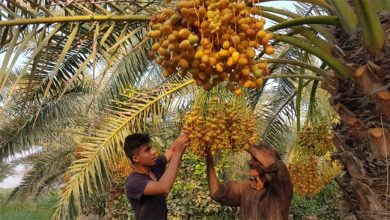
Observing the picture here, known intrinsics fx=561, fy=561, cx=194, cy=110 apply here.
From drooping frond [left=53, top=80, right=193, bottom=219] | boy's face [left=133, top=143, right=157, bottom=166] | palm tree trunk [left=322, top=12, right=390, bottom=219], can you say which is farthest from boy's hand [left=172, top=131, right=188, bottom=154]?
drooping frond [left=53, top=80, right=193, bottom=219]

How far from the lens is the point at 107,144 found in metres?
4.77

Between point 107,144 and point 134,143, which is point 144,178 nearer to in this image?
point 134,143

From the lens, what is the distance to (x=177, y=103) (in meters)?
5.41

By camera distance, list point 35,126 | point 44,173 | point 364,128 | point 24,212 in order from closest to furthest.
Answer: point 364,128, point 35,126, point 44,173, point 24,212

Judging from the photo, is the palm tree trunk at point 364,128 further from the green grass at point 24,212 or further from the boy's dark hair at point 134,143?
the green grass at point 24,212

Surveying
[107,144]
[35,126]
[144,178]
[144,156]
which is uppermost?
[35,126]

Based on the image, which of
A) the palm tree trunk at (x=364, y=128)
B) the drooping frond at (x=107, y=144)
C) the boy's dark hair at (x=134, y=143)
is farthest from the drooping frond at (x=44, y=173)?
the palm tree trunk at (x=364, y=128)

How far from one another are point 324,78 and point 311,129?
0.85 m

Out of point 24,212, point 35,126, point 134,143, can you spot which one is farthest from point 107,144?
point 24,212

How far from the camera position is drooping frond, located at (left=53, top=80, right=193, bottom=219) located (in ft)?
15.5

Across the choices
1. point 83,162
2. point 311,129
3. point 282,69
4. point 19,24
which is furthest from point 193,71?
point 282,69

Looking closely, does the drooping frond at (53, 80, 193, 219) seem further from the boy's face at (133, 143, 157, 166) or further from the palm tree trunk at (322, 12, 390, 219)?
the palm tree trunk at (322, 12, 390, 219)

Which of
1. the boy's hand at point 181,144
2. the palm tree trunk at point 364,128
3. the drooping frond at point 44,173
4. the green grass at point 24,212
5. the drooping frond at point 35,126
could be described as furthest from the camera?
the green grass at point 24,212

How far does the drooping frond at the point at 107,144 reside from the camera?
4.72 meters
